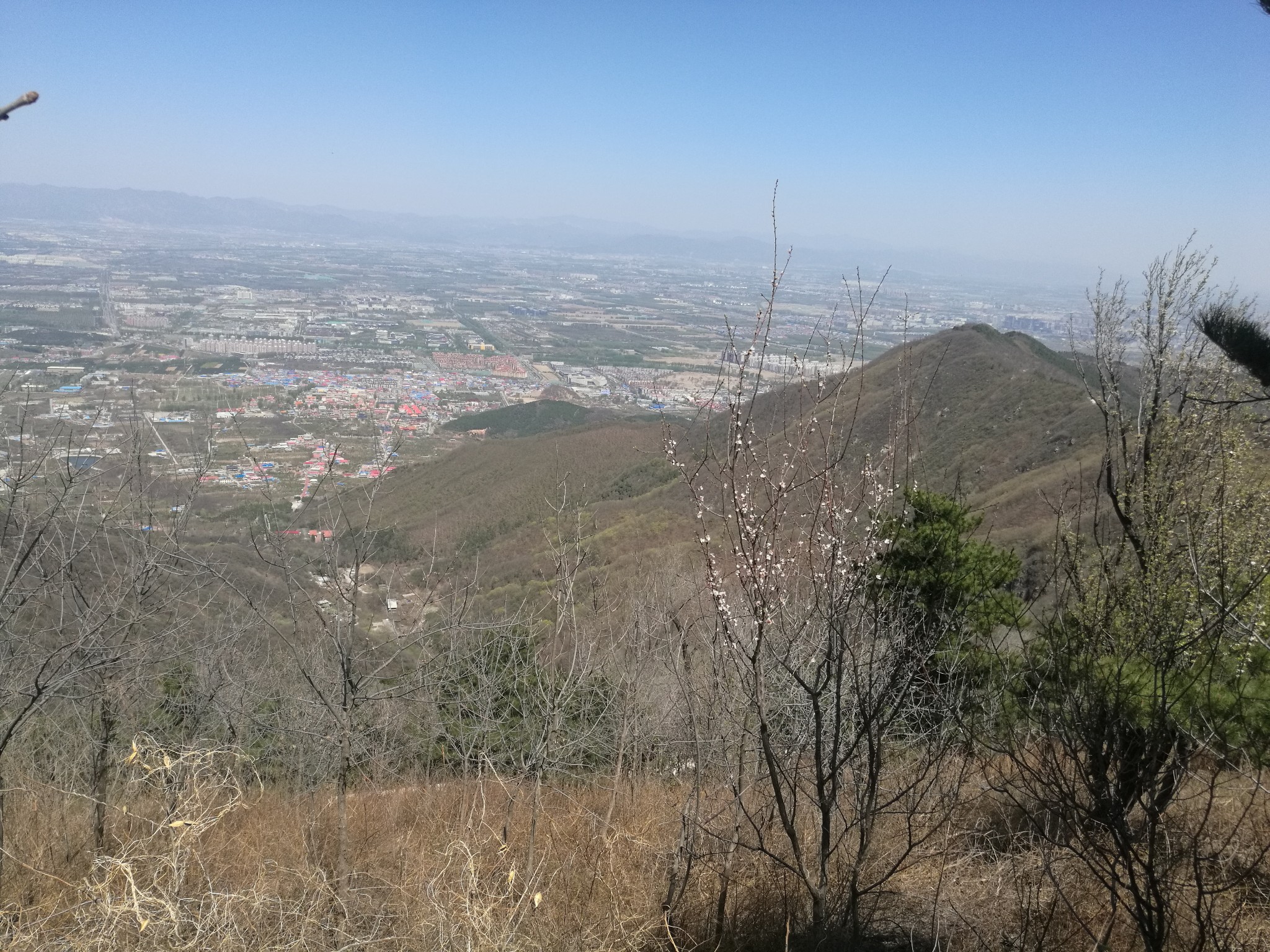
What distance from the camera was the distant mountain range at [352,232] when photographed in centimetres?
8844

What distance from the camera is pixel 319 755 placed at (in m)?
8.73

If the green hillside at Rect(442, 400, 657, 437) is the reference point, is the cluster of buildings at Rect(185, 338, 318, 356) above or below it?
above

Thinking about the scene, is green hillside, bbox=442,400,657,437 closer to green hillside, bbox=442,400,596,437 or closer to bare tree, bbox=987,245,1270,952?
green hillside, bbox=442,400,596,437

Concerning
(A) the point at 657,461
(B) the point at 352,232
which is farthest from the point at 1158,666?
(B) the point at 352,232

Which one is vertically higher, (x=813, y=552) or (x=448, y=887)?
(x=813, y=552)

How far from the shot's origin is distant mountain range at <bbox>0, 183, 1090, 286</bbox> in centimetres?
8844

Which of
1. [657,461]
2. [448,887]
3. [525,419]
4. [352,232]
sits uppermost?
[352,232]

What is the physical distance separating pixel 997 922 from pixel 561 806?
4993 millimetres

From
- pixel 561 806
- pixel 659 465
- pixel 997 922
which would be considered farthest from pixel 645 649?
pixel 659 465

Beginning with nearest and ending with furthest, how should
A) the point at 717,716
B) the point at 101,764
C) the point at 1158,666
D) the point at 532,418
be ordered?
the point at 1158,666
the point at 717,716
the point at 101,764
the point at 532,418

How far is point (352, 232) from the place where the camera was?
542ft

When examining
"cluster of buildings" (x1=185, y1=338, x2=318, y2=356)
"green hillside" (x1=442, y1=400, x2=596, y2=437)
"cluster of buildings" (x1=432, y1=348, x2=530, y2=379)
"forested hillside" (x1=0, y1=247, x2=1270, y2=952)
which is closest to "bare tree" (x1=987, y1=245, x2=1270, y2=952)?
"forested hillside" (x1=0, y1=247, x2=1270, y2=952)

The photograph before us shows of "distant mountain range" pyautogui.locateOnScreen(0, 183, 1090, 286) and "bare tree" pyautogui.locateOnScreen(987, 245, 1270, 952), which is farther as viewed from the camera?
"distant mountain range" pyautogui.locateOnScreen(0, 183, 1090, 286)

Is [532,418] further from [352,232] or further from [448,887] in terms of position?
[352,232]
